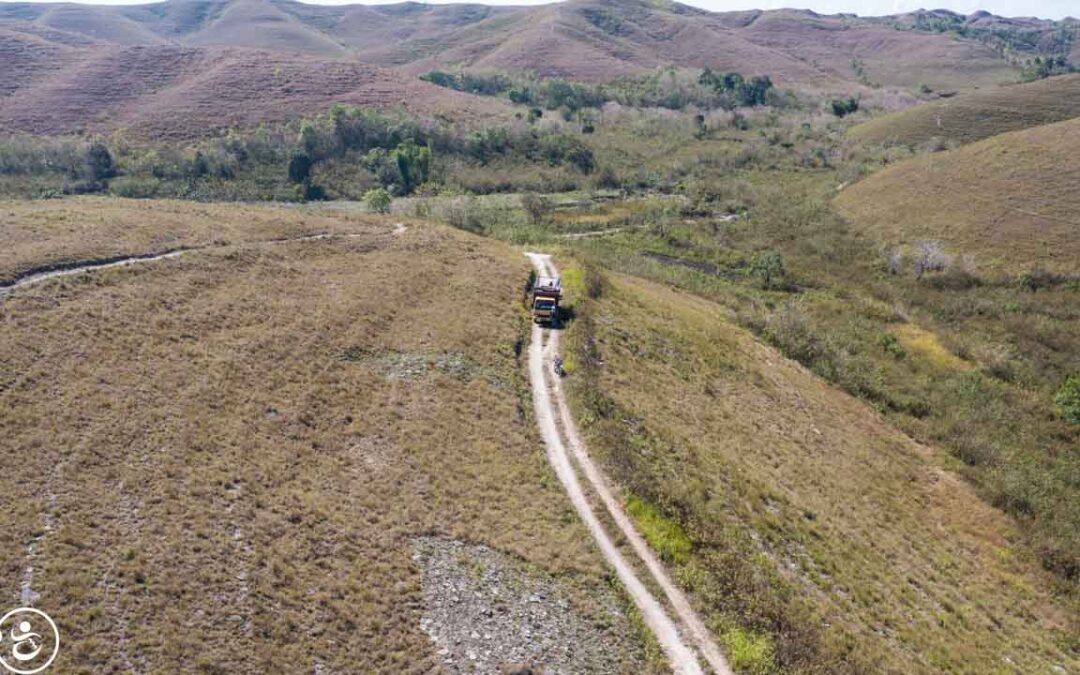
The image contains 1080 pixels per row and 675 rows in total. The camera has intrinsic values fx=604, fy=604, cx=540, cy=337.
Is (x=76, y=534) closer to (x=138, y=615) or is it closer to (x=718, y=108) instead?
(x=138, y=615)

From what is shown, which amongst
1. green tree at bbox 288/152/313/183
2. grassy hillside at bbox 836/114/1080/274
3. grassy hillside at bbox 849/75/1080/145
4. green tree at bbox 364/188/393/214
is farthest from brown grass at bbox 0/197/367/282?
grassy hillside at bbox 849/75/1080/145

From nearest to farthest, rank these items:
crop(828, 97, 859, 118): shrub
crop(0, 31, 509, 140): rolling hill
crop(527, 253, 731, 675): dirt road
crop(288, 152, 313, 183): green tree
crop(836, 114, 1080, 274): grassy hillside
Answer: crop(527, 253, 731, 675): dirt road
crop(836, 114, 1080, 274): grassy hillside
crop(288, 152, 313, 183): green tree
crop(0, 31, 509, 140): rolling hill
crop(828, 97, 859, 118): shrub

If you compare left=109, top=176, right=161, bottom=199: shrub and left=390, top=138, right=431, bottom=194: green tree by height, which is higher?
left=390, top=138, right=431, bottom=194: green tree

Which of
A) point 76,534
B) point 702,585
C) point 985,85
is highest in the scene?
point 985,85

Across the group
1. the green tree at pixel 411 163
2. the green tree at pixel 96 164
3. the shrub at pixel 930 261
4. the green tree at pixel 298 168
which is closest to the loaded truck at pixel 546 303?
the shrub at pixel 930 261

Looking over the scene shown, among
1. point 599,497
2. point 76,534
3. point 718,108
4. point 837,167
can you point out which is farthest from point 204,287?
point 718,108

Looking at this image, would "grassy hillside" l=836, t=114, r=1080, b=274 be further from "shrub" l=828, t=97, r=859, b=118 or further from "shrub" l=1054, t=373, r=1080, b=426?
"shrub" l=828, t=97, r=859, b=118
